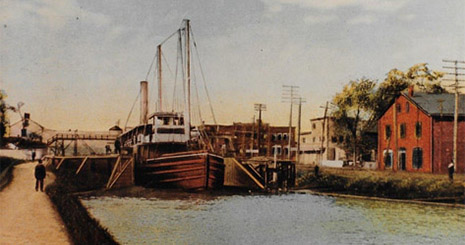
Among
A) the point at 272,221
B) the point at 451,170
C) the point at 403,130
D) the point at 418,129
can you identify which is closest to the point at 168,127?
the point at 272,221

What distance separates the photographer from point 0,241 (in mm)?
9711

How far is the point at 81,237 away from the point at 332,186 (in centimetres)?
1837

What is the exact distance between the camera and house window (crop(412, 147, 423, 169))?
17759 millimetres

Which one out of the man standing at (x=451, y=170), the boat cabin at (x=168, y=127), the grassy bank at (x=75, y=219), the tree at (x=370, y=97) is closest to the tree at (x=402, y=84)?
the tree at (x=370, y=97)

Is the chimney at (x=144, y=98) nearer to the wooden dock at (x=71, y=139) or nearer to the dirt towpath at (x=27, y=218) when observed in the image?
the wooden dock at (x=71, y=139)

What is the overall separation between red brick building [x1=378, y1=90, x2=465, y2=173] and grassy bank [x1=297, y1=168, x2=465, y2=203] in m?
0.40

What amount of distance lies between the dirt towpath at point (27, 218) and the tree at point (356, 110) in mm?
8988

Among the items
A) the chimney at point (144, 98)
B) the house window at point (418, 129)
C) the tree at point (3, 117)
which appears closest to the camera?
the tree at point (3, 117)

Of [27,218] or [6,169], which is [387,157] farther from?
[27,218]

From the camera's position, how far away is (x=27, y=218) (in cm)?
1104

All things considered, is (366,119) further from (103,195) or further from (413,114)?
(103,195)

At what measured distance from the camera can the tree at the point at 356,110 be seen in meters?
Result: 16.7

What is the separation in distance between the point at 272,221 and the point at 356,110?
731 cm

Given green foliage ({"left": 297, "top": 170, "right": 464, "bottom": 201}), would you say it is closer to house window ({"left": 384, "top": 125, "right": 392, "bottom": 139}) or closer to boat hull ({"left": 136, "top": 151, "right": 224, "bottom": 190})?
house window ({"left": 384, "top": 125, "right": 392, "bottom": 139})
